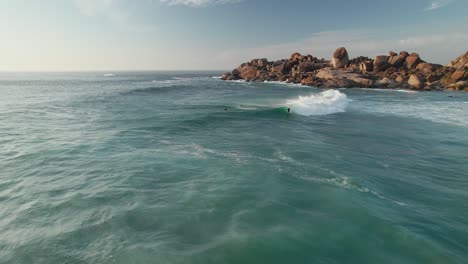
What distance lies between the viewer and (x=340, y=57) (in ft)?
286

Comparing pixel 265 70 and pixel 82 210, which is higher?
pixel 265 70

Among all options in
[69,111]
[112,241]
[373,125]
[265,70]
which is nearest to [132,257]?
[112,241]

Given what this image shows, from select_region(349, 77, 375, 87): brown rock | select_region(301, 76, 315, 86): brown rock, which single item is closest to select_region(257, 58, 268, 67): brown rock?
select_region(301, 76, 315, 86): brown rock

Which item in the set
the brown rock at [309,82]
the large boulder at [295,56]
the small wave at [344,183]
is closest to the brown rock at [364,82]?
the brown rock at [309,82]

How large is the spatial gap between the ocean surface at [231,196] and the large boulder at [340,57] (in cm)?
7056

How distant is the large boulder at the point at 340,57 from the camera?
286ft

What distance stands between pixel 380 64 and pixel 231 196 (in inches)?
3347

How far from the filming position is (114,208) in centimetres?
1030

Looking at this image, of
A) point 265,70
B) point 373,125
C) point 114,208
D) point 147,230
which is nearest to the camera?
point 147,230

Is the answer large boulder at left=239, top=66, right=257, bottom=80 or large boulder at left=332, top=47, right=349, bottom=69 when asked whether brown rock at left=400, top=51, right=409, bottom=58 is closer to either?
large boulder at left=332, top=47, right=349, bottom=69

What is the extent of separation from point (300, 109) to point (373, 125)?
9497 millimetres

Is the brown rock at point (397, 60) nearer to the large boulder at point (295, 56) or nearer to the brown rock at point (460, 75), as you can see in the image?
the brown rock at point (460, 75)

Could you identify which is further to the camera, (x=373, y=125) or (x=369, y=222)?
(x=373, y=125)

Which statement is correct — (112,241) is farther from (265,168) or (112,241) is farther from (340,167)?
(340,167)
